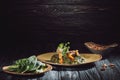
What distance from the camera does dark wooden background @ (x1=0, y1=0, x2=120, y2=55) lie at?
6.53 meters

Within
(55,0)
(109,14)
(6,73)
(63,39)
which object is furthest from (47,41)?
(6,73)

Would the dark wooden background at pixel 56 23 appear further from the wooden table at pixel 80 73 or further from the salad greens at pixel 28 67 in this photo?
the salad greens at pixel 28 67

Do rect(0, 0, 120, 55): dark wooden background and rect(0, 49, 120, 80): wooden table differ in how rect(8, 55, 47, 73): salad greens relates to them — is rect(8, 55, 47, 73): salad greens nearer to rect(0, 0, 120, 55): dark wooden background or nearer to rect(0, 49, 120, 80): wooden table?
rect(0, 49, 120, 80): wooden table

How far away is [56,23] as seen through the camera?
6625 millimetres

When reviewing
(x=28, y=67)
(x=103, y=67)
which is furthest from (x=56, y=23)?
(x=28, y=67)

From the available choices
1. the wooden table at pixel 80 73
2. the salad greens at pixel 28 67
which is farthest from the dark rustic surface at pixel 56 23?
the salad greens at pixel 28 67

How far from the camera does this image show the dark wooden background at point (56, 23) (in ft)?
21.4

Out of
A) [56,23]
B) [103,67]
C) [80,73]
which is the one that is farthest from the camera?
[56,23]

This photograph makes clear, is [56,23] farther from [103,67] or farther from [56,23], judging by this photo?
[103,67]

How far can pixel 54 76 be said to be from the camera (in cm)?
439

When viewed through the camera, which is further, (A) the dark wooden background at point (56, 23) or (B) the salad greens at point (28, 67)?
(A) the dark wooden background at point (56, 23)

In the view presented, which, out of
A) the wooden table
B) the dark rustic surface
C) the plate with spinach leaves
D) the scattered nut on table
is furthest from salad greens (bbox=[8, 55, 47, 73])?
the dark rustic surface

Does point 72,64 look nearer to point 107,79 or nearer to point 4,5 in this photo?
point 107,79

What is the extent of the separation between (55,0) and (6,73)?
2.47 meters
